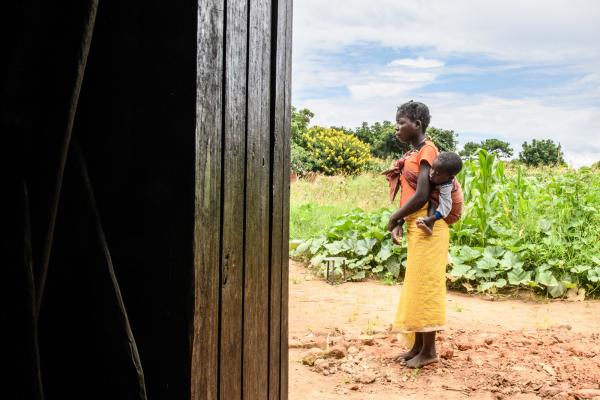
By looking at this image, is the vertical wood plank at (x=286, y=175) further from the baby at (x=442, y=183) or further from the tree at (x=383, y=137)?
the tree at (x=383, y=137)

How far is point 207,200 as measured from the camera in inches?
37.3

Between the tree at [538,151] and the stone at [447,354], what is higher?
the tree at [538,151]

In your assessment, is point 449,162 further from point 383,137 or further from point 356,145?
point 383,137

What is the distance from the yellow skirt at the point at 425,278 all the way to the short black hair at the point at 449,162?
0.35 metres

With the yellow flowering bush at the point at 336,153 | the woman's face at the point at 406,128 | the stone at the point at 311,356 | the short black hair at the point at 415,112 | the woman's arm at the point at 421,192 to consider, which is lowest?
the stone at the point at 311,356

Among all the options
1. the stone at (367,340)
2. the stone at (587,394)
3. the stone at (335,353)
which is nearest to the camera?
the stone at (587,394)

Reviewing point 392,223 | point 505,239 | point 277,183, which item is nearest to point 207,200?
point 277,183

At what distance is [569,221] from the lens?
7992 millimetres

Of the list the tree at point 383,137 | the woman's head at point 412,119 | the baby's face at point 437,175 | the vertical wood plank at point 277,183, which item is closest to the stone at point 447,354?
the baby's face at point 437,175

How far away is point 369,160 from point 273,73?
20.8m

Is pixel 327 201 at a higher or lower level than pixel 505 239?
higher

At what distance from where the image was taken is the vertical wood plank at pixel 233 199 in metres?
1.08

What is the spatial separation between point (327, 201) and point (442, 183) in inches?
362

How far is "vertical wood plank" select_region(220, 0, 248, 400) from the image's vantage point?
1.08 meters
